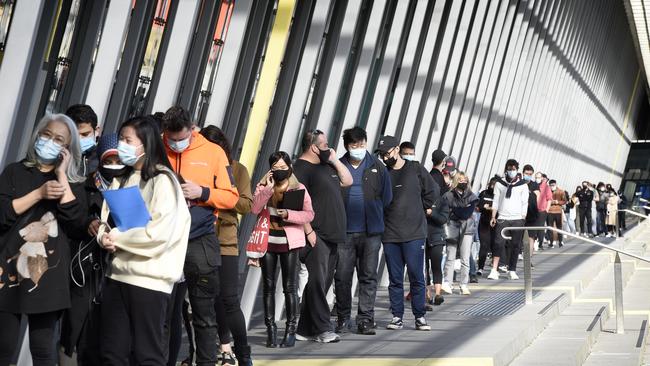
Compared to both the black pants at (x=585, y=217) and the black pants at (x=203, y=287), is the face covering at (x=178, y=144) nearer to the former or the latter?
the black pants at (x=203, y=287)

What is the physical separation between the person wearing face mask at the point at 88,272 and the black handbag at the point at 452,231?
367 inches

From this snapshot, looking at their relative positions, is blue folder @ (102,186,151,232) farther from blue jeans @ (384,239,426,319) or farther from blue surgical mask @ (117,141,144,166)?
blue jeans @ (384,239,426,319)

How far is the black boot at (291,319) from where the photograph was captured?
9.82 metres

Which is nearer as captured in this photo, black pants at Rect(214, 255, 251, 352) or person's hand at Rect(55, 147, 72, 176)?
person's hand at Rect(55, 147, 72, 176)

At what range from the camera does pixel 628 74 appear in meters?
74.4

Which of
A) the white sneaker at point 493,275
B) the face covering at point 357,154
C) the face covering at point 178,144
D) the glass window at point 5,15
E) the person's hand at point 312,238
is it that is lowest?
the white sneaker at point 493,275

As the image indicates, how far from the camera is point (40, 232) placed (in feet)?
20.1

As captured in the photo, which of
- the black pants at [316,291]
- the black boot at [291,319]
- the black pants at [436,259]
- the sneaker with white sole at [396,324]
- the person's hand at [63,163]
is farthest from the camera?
the black pants at [436,259]

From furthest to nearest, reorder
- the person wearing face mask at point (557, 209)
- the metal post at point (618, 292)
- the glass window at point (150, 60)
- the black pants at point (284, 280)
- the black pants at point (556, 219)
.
Result: 1. the black pants at point (556, 219)
2. the person wearing face mask at point (557, 209)
3. the metal post at point (618, 292)
4. the glass window at point (150, 60)
5. the black pants at point (284, 280)

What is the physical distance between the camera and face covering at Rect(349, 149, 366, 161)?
1096cm

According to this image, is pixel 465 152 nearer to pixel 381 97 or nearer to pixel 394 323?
pixel 381 97

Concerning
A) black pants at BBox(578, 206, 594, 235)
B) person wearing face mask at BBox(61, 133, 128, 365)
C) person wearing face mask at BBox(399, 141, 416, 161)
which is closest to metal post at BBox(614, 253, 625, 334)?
person wearing face mask at BBox(399, 141, 416, 161)

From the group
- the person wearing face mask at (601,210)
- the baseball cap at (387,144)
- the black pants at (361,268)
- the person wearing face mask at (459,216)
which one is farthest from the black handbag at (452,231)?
the person wearing face mask at (601,210)

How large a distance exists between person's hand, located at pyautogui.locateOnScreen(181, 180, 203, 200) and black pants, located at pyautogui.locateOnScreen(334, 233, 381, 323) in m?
4.01
